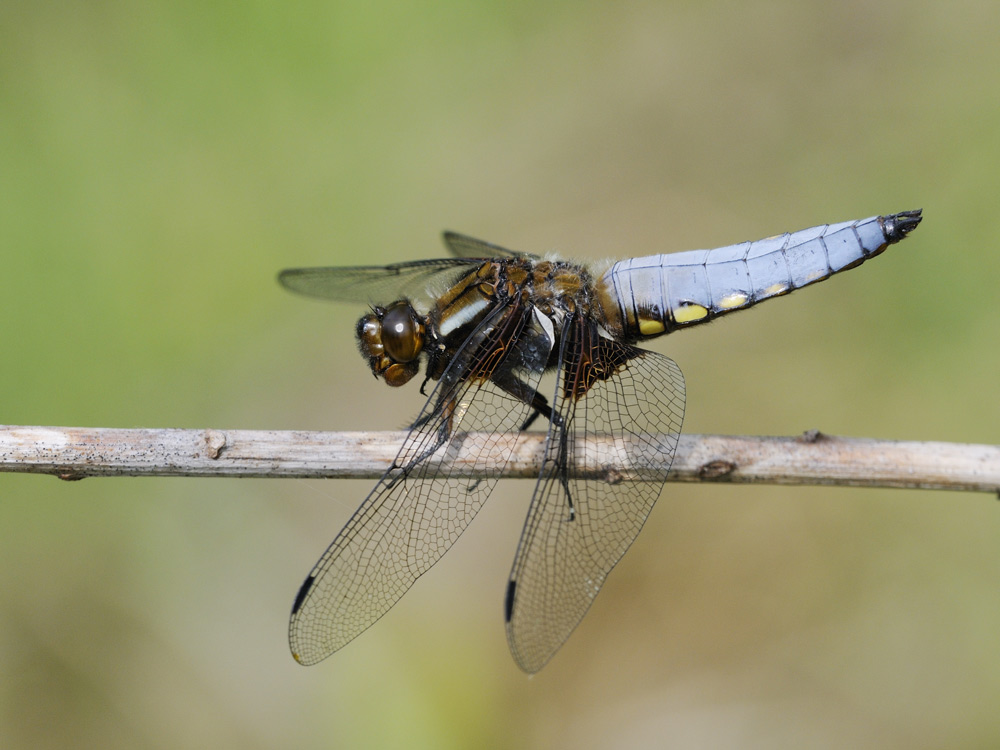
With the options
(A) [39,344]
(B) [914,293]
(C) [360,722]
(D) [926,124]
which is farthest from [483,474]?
(D) [926,124]

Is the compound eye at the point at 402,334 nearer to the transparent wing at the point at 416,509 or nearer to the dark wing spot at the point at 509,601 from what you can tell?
the transparent wing at the point at 416,509

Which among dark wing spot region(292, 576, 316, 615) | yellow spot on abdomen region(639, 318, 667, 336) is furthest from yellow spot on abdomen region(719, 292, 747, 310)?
dark wing spot region(292, 576, 316, 615)

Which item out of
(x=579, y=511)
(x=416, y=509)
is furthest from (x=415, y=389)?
(x=579, y=511)

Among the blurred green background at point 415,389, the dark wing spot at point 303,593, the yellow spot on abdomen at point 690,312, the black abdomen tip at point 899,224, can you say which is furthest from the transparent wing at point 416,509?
the black abdomen tip at point 899,224

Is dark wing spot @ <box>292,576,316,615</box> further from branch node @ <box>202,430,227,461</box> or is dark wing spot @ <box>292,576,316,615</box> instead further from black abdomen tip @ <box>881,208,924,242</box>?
black abdomen tip @ <box>881,208,924,242</box>

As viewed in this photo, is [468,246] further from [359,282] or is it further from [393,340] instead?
[393,340]

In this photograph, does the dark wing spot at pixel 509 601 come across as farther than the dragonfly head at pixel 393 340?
No

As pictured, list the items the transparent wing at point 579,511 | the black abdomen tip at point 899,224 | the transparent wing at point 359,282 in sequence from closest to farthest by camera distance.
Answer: the transparent wing at point 579,511
the black abdomen tip at point 899,224
the transparent wing at point 359,282

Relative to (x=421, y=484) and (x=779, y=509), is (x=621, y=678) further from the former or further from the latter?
(x=421, y=484)
